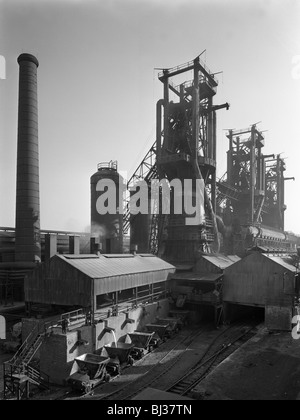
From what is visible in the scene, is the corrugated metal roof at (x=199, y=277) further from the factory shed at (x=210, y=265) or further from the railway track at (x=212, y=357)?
the railway track at (x=212, y=357)

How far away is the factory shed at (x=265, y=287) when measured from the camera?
24172 mm

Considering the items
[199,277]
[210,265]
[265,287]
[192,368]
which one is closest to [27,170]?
[199,277]

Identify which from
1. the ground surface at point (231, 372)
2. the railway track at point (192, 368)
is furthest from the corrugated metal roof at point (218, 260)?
the ground surface at point (231, 372)

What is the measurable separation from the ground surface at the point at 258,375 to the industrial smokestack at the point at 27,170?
22252 millimetres

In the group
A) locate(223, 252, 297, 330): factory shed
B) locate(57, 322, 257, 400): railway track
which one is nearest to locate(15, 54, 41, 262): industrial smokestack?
locate(57, 322, 257, 400): railway track

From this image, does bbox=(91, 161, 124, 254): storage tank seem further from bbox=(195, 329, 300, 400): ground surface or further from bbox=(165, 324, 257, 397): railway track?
bbox=(195, 329, 300, 400): ground surface

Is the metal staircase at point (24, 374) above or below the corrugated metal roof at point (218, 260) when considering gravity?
below

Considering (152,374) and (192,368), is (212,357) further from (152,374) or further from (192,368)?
(152,374)

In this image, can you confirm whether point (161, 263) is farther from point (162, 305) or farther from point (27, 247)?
point (27, 247)

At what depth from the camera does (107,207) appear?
137 ft

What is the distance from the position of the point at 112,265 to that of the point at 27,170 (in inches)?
573

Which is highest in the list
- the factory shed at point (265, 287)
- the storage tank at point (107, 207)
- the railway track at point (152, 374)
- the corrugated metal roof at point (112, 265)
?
the storage tank at point (107, 207)

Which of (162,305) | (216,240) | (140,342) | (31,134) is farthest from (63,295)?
(216,240)

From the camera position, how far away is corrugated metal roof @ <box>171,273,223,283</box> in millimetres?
28500
